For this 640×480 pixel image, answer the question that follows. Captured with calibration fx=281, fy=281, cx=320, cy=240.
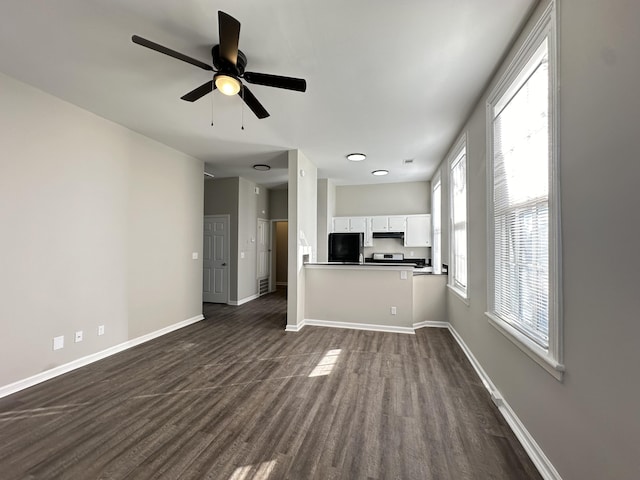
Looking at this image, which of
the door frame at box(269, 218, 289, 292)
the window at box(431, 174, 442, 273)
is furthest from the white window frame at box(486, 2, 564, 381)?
the door frame at box(269, 218, 289, 292)

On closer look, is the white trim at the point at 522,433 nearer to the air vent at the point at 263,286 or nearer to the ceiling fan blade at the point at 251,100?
the ceiling fan blade at the point at 251,100

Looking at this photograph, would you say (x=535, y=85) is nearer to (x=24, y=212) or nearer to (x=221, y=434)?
(x=221, y=434)

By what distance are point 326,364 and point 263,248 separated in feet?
15.2

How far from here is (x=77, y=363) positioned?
3029mm

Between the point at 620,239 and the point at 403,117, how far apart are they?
2.59 m

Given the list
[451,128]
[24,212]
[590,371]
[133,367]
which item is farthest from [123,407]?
[451,128]

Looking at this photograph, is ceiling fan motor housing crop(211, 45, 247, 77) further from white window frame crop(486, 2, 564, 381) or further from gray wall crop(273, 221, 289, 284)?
gray wall crop(273, 221, 289, 284)

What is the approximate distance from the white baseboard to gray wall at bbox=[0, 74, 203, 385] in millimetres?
45

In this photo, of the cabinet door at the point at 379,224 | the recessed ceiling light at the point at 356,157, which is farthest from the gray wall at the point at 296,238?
the cabinet door at the point at 379,224

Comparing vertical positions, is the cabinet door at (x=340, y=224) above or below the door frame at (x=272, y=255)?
above

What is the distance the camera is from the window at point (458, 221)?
371 centimetres

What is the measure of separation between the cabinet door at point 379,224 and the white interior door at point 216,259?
3.33 m

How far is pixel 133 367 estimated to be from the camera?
9.97 ft

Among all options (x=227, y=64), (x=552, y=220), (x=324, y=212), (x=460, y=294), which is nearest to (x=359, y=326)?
(x=460, y=294)
